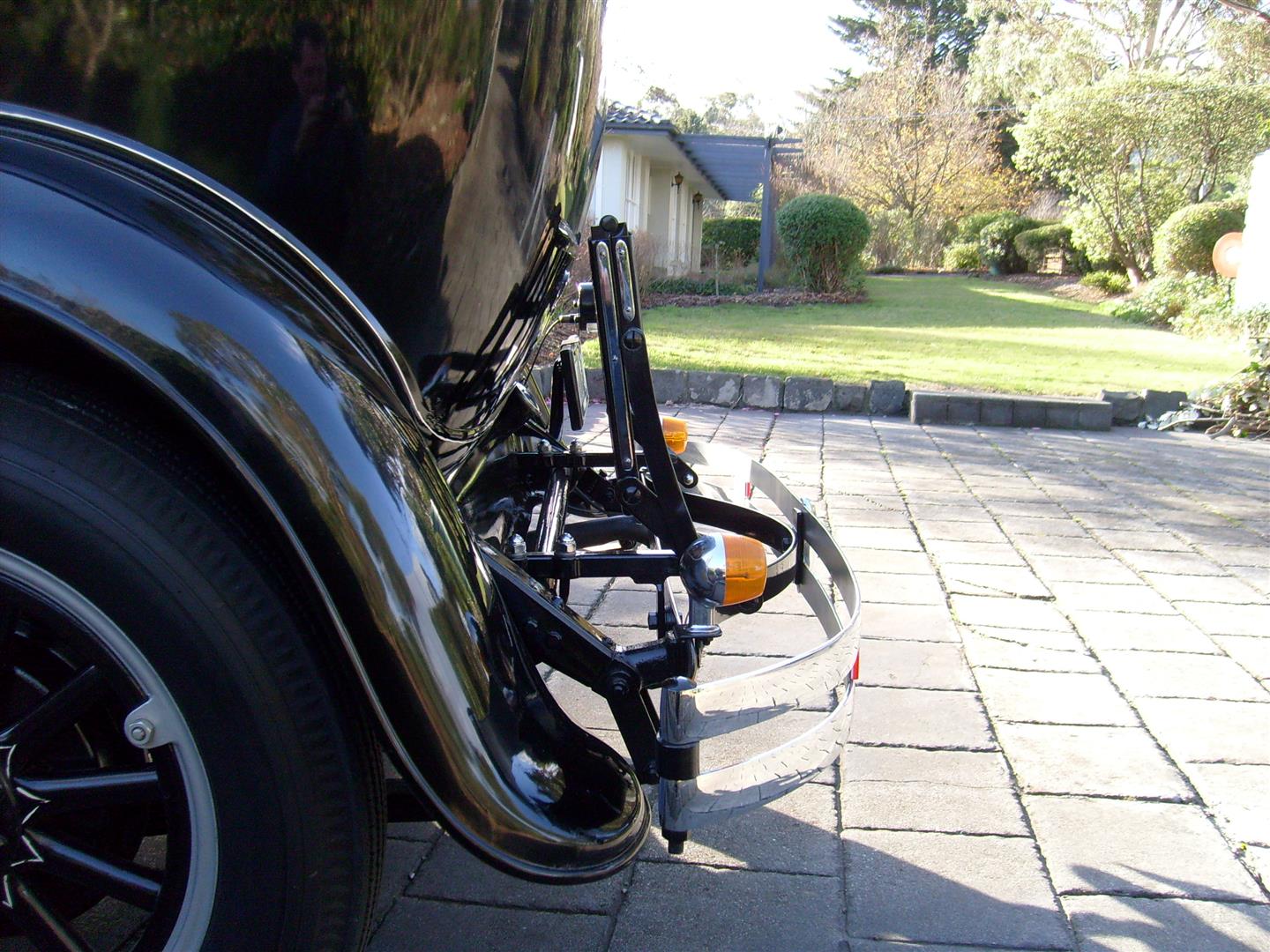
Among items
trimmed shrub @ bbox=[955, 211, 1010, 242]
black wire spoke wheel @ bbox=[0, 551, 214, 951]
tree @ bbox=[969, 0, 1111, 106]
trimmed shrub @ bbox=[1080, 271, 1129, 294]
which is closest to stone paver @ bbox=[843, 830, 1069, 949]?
black wire spoke wheel @ bbox=[0, 551, 214, 951]

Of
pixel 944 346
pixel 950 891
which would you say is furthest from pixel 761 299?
pixel 950 891

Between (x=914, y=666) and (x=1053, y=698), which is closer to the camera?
(x=1053, y=698)

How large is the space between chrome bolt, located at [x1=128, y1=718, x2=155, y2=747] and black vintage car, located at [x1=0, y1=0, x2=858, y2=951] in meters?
0.01

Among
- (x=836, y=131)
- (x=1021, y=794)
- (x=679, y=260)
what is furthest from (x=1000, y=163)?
(x=1021, y=794)

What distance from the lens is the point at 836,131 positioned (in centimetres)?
2827

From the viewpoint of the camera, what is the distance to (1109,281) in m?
19.6

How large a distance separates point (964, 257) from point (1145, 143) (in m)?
7.11

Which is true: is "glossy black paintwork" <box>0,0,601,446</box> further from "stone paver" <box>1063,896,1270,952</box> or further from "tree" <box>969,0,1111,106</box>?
"tree" <box>969,0,1111,106</box>

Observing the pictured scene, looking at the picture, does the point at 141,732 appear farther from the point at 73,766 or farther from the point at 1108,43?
the point at 1108,43

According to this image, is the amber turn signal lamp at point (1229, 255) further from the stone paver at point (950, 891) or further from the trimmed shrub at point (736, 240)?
the stone paver at point (950, 891)

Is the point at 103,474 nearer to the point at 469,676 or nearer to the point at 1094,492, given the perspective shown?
the point at 469,676

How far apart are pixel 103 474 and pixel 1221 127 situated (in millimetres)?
22212

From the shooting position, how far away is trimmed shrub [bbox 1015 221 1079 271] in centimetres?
2289

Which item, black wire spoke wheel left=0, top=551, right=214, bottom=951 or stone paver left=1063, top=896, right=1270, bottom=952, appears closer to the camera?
black wire spoke wheel left=0, top=551, right=214, bottom=951
